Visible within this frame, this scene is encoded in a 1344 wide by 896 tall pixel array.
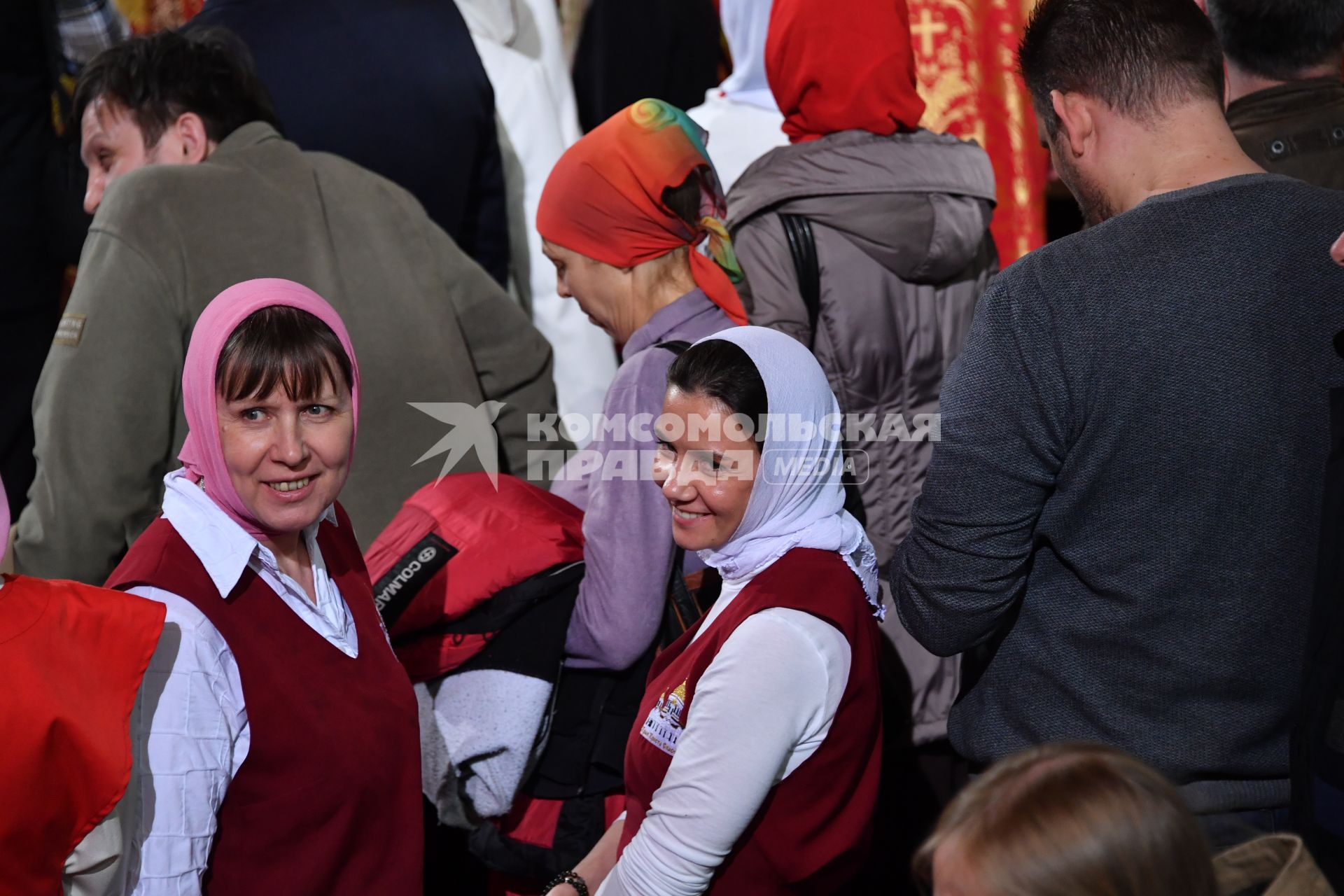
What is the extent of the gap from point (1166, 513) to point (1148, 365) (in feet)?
0.62

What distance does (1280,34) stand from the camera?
8.68 ft

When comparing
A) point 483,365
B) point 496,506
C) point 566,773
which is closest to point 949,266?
point 483,365

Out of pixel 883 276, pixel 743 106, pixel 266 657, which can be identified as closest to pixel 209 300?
pixel 266 657

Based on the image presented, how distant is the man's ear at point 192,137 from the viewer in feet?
8.74

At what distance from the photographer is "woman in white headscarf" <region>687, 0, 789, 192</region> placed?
378 cm

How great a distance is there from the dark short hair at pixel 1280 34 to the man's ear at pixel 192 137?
2048 mm

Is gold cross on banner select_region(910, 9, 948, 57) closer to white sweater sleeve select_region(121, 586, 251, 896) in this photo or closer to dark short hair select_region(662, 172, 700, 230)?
dark short hair select_region(662, 172, 700, 230)

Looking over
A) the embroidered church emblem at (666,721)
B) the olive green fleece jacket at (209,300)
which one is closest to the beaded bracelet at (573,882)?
the embroidered church emblem at (666,721)

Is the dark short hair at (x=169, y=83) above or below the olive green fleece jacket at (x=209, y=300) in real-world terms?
above

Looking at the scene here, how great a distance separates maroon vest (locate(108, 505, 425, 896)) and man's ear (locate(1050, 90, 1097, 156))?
121 cm

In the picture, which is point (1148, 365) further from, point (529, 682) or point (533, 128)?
point (533, 128)

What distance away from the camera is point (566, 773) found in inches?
88.8

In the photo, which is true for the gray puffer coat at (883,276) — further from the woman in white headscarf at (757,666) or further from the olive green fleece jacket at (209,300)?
the woman in white headscarf at (757,666)

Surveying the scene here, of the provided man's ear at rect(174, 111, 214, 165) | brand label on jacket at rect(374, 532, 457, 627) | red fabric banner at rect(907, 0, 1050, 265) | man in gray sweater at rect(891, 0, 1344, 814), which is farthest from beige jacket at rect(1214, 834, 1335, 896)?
red fabric banner at rect(907, 0, 1050, 265)
